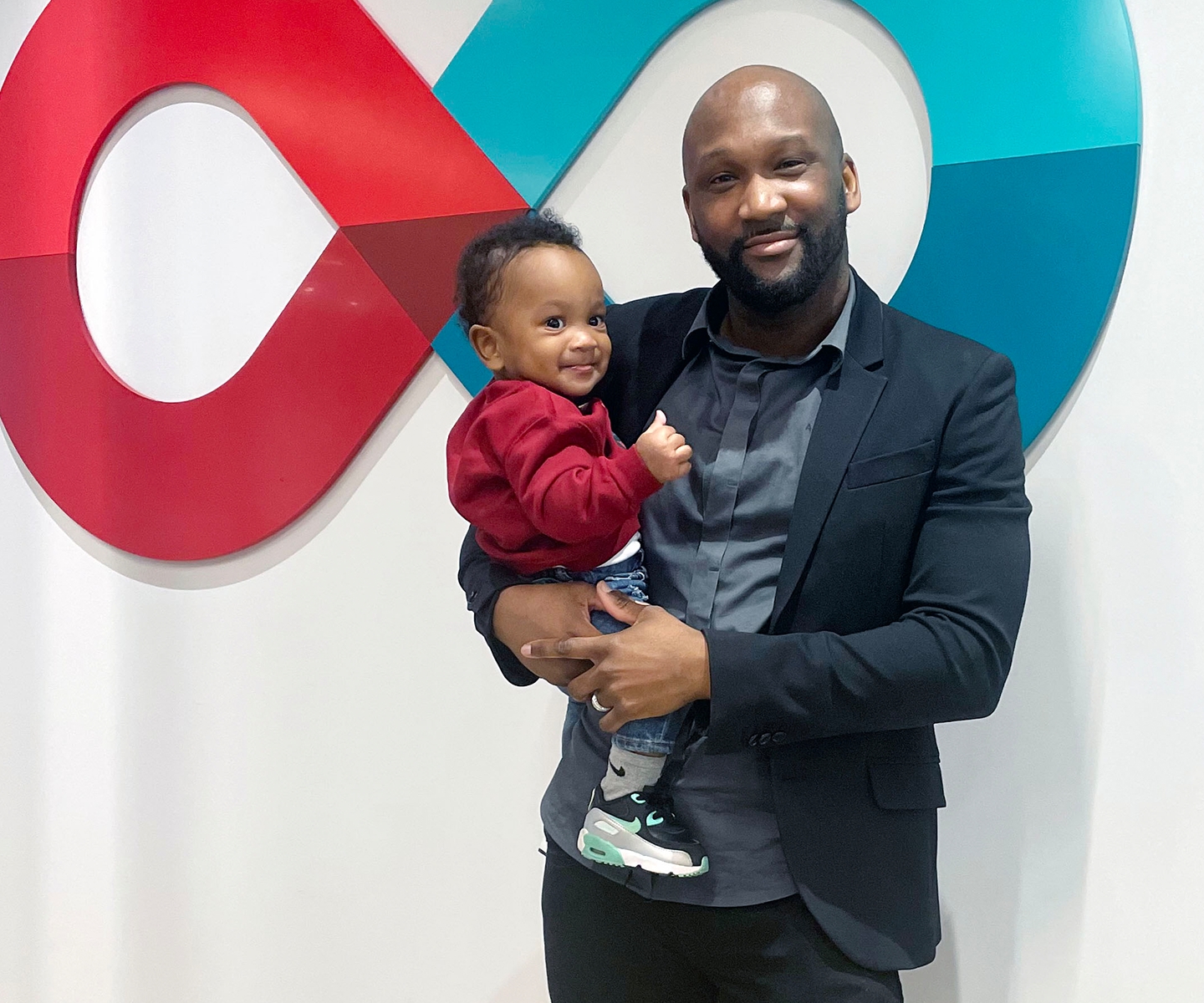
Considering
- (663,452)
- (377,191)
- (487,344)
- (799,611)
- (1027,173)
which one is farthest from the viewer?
(377,191)

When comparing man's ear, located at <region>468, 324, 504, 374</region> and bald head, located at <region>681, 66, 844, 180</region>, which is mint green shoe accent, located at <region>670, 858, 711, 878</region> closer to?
man's ear, located at <region>468, 324, 504, 374</region>

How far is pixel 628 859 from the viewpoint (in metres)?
1.23

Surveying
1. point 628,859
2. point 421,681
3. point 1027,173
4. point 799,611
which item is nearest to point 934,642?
point 799,611

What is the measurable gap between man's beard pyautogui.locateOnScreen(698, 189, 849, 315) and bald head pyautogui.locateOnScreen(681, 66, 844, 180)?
84 mm

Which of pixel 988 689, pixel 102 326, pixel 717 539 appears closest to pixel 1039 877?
pixel 988 689

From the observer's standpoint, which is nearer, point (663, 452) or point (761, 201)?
point (663, 452)

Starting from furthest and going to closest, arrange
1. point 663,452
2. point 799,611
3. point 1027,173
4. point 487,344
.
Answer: point 1027,173
point 487,344
point 799,611
point 663,452

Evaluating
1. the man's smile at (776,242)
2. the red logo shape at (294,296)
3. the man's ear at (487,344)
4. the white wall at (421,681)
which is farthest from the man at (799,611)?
the red logo shape at (294,296)

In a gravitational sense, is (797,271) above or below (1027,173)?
below

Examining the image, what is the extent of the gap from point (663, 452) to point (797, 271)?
317 mm

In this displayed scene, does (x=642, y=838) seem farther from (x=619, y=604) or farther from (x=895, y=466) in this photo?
(x=895, y=466)

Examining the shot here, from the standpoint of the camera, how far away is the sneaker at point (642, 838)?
1.23m

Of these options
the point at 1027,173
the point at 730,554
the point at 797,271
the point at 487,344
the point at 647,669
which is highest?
the point at 1027,173

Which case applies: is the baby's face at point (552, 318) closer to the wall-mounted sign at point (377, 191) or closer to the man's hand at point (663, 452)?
the man's hand at point (663, 452)
